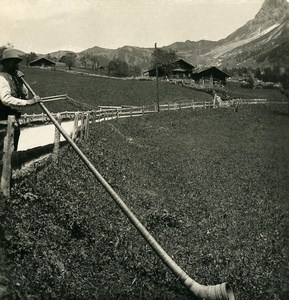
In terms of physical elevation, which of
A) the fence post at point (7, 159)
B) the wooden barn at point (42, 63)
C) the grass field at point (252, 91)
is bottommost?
the grass field at point (252, 91)

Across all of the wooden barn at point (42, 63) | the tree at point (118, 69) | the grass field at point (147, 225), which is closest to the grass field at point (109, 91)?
the wooden barn at point (42, 63)

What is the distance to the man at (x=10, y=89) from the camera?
692cm

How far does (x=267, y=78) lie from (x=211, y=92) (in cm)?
5481

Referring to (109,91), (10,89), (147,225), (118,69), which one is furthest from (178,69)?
(10,89)

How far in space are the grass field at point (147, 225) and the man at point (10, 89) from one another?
126 cm

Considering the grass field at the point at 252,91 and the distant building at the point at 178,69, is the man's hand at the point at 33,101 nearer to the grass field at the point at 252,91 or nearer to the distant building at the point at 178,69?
the grass field at the point at 252,91

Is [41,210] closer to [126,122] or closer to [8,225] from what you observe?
[8,225]

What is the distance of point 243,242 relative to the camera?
392 inches

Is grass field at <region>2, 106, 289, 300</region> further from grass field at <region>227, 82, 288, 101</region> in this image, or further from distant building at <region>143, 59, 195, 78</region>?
distant building at <region>143, 59, 195, 78</region>

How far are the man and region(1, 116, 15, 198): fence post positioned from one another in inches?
9.7

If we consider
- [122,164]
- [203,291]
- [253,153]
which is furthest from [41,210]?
[253,153]

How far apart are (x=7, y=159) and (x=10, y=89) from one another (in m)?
1.16

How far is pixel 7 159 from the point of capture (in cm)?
686

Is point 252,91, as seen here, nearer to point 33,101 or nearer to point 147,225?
point 147,225
